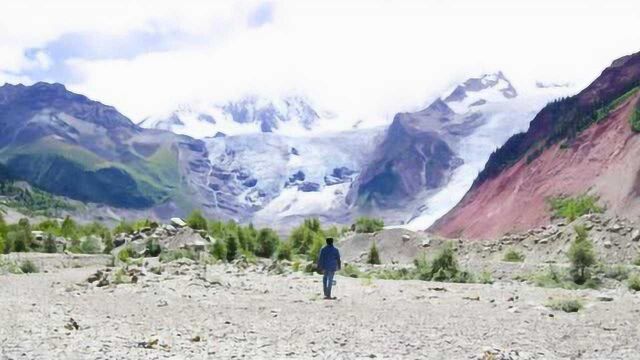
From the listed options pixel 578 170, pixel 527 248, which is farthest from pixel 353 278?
pixel 578 170

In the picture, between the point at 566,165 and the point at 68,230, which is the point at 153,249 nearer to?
the point at 68,230

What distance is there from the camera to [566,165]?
91.2 m

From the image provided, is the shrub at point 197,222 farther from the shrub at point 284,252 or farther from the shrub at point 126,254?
the shrub at point 284,252

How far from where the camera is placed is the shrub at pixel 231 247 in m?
56.1

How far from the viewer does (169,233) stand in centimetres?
6331

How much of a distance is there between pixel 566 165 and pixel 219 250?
165 ft

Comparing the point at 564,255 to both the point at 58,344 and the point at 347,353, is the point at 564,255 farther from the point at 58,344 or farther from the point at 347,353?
the point at 58,344

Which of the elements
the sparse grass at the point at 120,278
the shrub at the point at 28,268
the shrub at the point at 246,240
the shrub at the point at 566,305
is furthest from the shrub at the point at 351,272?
the shrub at the point at 246,240

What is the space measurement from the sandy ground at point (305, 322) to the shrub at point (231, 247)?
903 inches

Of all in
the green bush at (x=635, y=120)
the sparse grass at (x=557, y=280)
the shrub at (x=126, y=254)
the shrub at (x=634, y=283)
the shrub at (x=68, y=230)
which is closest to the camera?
the shrub at (x=634, y=283)

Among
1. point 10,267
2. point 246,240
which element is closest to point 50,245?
point 246,240

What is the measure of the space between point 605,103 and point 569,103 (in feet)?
76.7

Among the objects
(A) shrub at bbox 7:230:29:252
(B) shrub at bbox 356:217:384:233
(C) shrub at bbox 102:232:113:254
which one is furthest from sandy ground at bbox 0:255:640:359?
(A) shrub at bbox 7:230:29:252

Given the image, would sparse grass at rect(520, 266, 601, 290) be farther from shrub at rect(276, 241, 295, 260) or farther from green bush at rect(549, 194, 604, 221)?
green bush at rect(549, 194, 604, 221)
